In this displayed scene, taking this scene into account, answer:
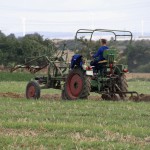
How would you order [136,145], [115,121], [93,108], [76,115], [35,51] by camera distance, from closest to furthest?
1. [136,145]
2. [115,121]
3. [76,115]
4. [93,108]
5. [35,51]

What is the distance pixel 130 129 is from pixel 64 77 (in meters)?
7.42

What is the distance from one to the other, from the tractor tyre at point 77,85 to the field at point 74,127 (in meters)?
2.46

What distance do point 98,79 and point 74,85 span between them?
0.76m

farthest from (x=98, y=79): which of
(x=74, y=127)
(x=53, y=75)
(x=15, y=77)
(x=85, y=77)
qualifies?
(x=15, y=77)

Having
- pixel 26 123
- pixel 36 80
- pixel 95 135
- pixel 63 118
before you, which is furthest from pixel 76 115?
pixel 36 80

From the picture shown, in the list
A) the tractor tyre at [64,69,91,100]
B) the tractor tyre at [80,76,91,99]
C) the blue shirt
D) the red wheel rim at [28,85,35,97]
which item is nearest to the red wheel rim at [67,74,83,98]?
the tractor tyre at [64,69,91,100]

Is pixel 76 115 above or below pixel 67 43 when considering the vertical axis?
below

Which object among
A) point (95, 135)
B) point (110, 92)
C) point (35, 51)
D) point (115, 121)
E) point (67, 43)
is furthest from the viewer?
point (35, 51)

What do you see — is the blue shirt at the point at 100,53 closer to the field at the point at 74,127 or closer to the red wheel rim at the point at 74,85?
the red wheel rim at the point at 74,85

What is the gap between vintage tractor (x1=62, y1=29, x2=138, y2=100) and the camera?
14.9 m

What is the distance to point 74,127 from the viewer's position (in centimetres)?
871

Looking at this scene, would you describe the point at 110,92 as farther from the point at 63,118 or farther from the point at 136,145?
the point at 136,145

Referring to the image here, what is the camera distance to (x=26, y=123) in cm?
908

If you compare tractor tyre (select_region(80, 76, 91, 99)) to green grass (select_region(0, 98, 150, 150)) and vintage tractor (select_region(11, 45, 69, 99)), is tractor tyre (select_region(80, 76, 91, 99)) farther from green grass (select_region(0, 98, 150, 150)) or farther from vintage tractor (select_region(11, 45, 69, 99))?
green grass (select_region(0, 98, 150, 150))
